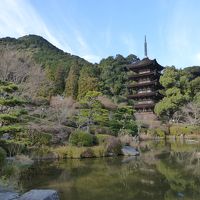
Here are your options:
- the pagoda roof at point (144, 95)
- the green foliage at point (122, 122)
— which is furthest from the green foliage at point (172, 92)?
the green foliage at point (122, 122)

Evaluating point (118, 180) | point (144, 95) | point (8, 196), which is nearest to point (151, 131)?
Result: point (144, 95)

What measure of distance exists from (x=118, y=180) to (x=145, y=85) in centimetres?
3132

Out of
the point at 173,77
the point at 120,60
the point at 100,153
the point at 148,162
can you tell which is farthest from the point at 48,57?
the point at 148,162

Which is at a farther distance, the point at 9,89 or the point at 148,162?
the point at 148,162

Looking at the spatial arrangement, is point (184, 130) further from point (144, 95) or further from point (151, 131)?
point (144, 95)

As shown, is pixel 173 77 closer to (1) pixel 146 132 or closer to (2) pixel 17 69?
(1) pixel 146 132

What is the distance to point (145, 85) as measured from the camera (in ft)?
135

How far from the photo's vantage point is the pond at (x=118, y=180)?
8.43m

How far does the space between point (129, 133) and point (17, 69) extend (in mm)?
10867

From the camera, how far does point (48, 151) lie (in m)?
16.9

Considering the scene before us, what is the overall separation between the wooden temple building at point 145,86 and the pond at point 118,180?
24416 mm

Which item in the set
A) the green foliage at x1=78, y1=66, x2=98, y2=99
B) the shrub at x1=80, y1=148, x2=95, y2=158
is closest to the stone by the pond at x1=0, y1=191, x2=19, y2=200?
the shrub at x1=80, y1=148, x2=95, y2=158

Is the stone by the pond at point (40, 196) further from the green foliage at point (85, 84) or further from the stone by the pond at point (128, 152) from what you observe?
the green foliage at point (85, 84)

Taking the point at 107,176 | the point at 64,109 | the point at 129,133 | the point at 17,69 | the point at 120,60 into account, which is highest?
the point at 120,60
